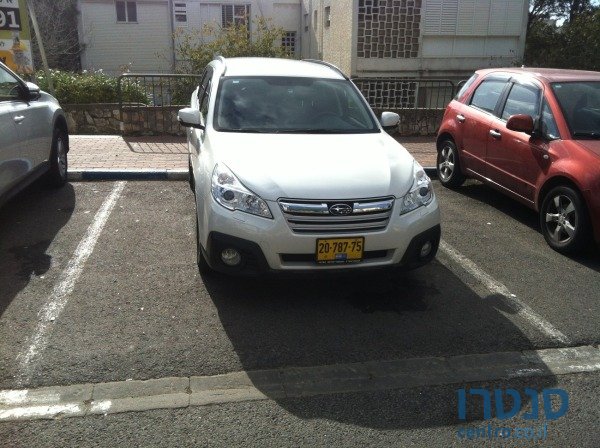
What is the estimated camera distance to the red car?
528cm

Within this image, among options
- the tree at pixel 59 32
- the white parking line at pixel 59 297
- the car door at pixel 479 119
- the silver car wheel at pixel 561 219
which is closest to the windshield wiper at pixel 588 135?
the silver car wheel at pixel 561 219

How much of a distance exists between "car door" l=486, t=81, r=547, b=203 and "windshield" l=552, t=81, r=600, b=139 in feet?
0.82

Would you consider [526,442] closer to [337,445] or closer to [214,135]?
[337,445]

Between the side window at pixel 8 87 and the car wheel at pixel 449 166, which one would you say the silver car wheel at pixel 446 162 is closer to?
the car wheel at pixel 449 166

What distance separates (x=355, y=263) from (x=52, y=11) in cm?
2710

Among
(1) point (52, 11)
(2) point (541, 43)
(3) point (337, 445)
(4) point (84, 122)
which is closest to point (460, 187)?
(3) point (337, 445)

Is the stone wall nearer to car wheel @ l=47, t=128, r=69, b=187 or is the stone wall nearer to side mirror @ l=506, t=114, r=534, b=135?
car wheel @ l=47, t=128, r=69, b=187

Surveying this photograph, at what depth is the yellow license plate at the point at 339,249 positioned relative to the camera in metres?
3.95

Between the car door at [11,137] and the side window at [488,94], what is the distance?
Answer: 17.4 ft

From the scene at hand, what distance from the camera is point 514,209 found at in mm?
7039

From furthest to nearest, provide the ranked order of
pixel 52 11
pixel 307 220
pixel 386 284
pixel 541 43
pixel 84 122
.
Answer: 1. pixel 52 11
2. pixel 541 43
3. pixel 84 122
4. pixel 386 284
5. pixel 307 220

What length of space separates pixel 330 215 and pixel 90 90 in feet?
31.1

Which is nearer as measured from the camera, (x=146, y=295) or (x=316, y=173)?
(x=316, y=173)

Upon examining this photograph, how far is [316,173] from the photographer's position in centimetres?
411
